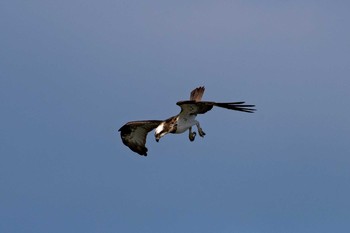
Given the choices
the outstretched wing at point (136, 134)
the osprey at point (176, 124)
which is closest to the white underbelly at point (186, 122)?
the osprey at point (176, 124)

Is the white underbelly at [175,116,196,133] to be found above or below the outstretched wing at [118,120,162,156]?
below

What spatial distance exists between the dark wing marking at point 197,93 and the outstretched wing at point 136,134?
2413mm

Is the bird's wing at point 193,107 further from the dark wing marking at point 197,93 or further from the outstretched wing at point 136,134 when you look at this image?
the outstretched wing at point 136,134

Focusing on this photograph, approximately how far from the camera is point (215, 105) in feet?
149

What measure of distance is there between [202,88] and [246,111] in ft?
25.4

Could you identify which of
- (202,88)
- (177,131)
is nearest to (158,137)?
(177,131)

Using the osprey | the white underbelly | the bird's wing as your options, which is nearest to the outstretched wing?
the osprey

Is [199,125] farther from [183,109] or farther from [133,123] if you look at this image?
[133,123]

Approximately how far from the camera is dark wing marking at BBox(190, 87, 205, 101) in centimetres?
5009

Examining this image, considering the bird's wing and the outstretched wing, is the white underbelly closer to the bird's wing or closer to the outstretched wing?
the bird's wing

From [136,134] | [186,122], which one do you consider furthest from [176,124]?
[136,134]

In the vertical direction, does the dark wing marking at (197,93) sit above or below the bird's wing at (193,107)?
above

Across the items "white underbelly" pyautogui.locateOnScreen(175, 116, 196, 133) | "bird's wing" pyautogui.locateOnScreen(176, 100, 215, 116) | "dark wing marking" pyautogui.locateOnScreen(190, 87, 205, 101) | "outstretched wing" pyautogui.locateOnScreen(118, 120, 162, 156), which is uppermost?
"dark wing marking" pyautogui.locateOnScreen(190, 87, 205, 101)

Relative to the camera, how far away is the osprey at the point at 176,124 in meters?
46.2
